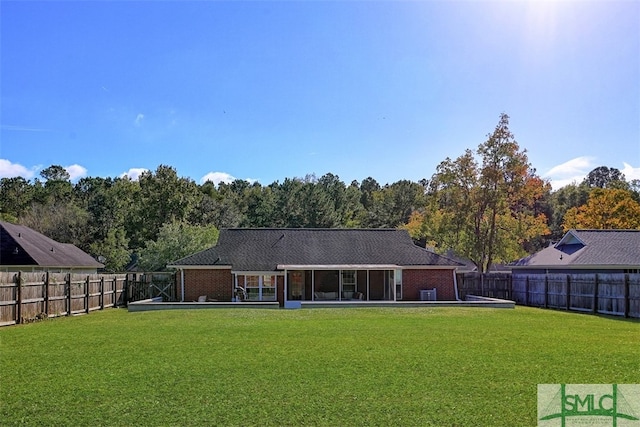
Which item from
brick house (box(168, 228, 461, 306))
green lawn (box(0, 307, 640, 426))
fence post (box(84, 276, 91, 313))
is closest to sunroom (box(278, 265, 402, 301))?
brick house (box(168, 228, 461, 306))

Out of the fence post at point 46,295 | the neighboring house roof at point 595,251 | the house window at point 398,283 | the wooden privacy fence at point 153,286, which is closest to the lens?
the fence post at point 46,295

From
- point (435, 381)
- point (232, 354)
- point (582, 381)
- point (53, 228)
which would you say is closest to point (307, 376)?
point (435, 381)

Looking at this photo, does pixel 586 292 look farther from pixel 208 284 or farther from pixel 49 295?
pixel 49 295

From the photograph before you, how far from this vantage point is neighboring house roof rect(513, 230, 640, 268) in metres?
28.0

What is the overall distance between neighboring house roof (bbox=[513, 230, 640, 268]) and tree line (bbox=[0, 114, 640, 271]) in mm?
5442

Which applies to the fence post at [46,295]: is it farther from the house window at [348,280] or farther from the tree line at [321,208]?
the tree line at [321,208]

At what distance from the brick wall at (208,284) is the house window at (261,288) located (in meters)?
0.94

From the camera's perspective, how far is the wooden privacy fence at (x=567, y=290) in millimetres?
20733

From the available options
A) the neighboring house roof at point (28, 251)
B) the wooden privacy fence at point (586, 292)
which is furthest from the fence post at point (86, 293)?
the wooden privacy fence at point (586, 292)

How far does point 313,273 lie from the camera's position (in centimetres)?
2922

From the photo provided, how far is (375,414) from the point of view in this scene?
661 cm

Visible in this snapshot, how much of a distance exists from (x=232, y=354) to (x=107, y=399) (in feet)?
12.1

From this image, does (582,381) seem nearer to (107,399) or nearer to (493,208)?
(107,399)

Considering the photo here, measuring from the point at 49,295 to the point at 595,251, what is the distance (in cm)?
2515
